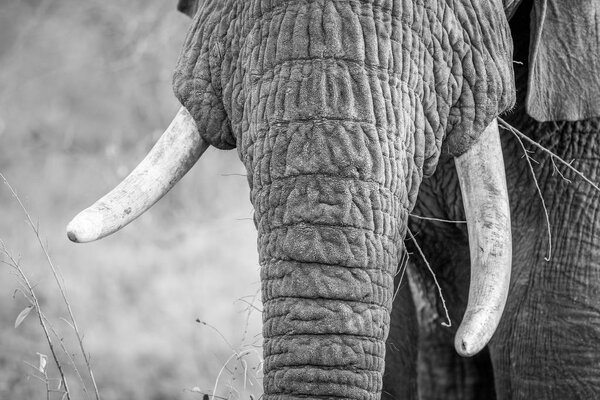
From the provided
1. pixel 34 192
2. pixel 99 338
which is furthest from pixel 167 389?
pixel 34 192

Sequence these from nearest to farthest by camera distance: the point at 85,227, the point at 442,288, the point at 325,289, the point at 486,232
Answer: the point at 325,289, the point at 85,227, the point at 486,232, the point at 442,288

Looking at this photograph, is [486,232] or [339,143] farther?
[486,232]

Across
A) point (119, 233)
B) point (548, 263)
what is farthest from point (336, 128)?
point (119, 233)

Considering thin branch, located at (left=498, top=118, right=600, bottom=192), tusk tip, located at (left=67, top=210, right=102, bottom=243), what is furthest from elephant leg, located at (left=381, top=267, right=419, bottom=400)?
tusk tip, located at (left=67, top=210, right=102, bottom=243)

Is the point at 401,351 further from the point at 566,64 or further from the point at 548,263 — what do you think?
the point at 566,64

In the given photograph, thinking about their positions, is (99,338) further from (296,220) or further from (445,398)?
(296,220)

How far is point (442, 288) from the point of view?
488 cm

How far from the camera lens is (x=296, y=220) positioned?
329 cm

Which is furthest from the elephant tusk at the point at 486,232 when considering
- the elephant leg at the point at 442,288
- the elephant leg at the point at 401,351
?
the elephant leg at the point at 401,351

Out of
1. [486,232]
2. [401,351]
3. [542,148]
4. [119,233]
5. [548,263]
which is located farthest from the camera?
[119,233]

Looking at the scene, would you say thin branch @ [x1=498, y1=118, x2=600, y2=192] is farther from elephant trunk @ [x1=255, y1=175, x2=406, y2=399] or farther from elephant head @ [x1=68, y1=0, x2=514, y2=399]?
elephant trunk @ [x1=255, y1=175, x2=406, y2=399]

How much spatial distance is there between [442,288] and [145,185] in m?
1.69

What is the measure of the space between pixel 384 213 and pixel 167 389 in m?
3.77

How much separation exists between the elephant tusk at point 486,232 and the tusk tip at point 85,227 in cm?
107
